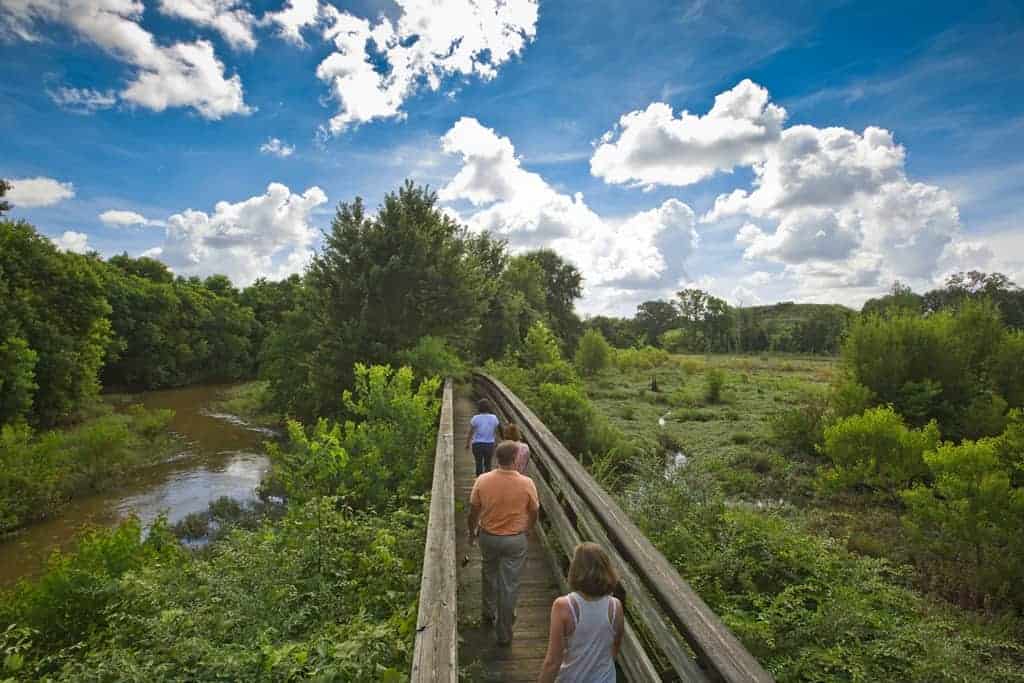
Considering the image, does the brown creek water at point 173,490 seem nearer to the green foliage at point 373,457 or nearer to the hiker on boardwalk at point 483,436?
the green foliage at point 373,457

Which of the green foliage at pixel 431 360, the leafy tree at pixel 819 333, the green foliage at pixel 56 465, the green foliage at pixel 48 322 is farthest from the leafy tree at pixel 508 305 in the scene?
the leafy tree at pixel 819 333

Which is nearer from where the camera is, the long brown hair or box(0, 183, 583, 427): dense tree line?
the long brown hair

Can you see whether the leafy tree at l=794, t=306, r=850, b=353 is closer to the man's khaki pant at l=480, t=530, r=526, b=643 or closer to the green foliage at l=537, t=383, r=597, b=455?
the green foliage at l=537, t=383, r=597, b=455

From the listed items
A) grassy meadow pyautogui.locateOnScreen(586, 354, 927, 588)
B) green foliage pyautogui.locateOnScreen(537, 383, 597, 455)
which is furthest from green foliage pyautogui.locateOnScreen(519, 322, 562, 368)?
green foliage pyautogui.locateOnScreen(537, 383, 597, 455)

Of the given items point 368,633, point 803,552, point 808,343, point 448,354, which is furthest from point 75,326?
point 808,343

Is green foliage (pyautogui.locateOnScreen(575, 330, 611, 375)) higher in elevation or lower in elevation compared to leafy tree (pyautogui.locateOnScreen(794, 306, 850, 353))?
lower

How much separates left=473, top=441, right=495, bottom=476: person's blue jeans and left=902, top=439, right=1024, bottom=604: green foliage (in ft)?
28.2

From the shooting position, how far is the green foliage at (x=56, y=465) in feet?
50.2

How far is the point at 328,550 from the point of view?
6180 mm

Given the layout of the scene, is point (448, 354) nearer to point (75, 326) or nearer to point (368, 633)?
point (368, 633)

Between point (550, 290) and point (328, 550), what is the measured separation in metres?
39.8

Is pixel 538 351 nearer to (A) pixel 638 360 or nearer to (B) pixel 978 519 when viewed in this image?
(B) pixel 978 519

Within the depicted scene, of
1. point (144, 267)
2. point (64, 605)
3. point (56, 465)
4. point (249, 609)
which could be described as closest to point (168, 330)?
point (144, 267)

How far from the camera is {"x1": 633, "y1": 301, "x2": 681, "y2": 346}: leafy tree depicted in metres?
115
